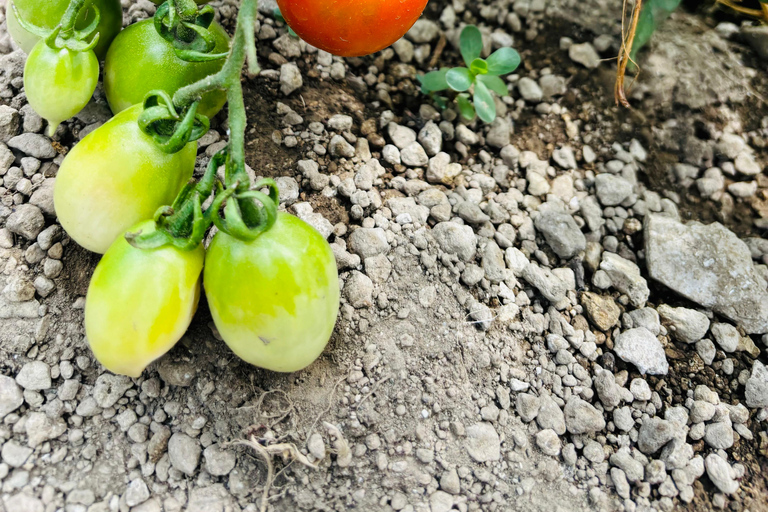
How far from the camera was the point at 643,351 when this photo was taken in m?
1.43

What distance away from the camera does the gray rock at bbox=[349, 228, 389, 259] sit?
141 centimetres

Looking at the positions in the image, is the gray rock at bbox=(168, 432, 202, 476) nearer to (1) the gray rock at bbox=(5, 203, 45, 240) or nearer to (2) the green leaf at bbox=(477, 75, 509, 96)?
A: (1) the gray rock at bbox=(5, 203, 45, 240)

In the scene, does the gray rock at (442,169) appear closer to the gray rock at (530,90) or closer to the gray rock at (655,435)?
the gray rock at (530,90)

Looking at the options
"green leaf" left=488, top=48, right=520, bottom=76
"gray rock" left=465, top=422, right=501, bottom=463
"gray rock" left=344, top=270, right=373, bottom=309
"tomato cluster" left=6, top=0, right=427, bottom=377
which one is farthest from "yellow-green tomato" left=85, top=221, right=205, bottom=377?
"green leaf" left=488, top=48, right=520, bottom=76

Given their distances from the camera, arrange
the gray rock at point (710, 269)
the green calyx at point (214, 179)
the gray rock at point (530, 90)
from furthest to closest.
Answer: the gray rock at point (530, 90), the gray rock at point (710, 269), the green calyx at point (214, 179)

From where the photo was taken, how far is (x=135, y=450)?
122 centimetres

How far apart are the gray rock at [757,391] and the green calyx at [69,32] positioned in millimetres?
1633

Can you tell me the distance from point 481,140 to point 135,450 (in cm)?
117

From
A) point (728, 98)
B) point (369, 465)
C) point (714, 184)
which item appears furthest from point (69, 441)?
point (728, 98)

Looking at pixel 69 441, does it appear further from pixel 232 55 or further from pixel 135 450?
pixel 232 55

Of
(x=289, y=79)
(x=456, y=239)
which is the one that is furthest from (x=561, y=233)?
(x=289, y=79)

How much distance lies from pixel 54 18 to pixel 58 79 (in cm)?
17

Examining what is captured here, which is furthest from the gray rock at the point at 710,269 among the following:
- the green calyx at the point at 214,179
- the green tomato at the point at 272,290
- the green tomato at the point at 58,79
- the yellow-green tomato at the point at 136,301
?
the green tomato at the point at 58,79

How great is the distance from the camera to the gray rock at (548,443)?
1.30m
